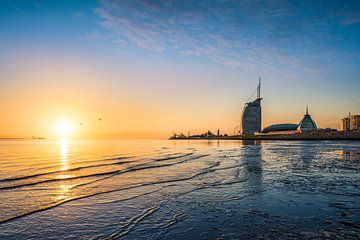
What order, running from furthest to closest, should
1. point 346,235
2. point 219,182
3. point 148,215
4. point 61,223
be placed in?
point 219,182
point 148,215
point 61,223
point 346,235

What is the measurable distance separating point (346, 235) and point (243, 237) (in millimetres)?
2353

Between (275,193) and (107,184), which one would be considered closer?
(275,193)

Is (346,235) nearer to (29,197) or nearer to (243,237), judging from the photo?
(243,237)

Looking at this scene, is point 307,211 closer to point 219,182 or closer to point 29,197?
point 219,182

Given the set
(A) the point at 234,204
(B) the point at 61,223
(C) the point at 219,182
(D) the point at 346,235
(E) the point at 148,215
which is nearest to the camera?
(D) the point at 346,235

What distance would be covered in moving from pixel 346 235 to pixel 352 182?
8.21m

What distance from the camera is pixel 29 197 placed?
34.3 feet

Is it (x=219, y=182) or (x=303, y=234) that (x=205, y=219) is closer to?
(x=303, y=234)

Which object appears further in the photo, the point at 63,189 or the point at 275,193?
the point at 63,189

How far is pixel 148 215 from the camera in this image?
7797 mm

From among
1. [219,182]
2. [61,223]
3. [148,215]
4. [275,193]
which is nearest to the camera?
[61,223]

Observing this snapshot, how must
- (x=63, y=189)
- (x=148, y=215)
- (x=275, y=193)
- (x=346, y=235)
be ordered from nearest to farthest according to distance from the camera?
(x=346, y=235)
(x=148, y=215)
(x=275, y=193)
(x=63, y=189)

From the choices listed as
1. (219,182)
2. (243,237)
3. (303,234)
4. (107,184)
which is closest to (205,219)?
(243,237)

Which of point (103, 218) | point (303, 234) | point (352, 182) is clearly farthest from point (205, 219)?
point (352, 182)
